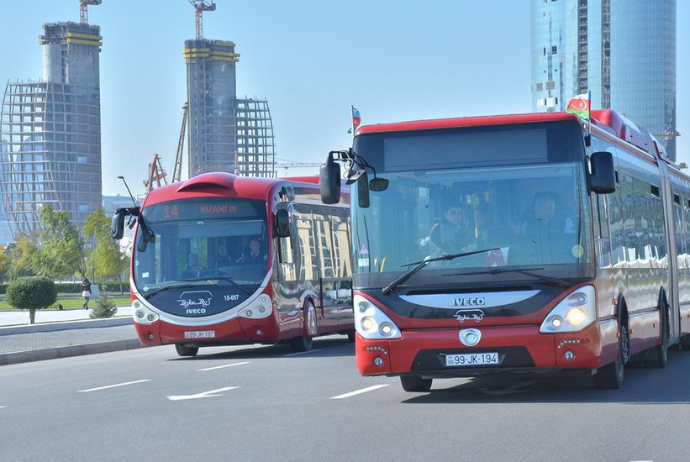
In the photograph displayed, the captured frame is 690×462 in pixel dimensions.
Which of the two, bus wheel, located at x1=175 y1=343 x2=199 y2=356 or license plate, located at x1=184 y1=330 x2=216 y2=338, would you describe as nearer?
license plate, located at x1=184 y1=330 x2=216 y2=338

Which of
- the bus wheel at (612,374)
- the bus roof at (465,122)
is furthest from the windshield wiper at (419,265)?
the bus wheel at (612,374)

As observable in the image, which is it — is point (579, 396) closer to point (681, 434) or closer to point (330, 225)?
point (681, 434)

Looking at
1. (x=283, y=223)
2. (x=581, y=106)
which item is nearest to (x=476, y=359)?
(x=581, y=106)

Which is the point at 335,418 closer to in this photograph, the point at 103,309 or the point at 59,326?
the point at 59,326

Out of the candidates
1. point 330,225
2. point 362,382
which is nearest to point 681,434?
point 362,382

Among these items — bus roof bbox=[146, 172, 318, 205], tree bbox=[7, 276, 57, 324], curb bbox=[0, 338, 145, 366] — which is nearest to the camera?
bus roof bbox=[146, 172, 318, 205]

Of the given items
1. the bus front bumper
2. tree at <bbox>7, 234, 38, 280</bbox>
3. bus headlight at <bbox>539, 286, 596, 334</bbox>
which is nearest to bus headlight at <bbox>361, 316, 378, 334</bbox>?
the bus front bumper

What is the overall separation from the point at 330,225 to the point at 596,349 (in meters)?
13.7

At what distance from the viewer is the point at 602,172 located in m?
11.8

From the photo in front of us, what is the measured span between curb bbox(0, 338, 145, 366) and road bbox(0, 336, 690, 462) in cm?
648

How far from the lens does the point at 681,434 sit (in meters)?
9.48

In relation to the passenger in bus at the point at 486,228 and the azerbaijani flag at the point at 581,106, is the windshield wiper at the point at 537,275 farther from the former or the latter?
the azerbaijani flag at the point at 581,106

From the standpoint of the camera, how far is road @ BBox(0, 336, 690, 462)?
8.88 m

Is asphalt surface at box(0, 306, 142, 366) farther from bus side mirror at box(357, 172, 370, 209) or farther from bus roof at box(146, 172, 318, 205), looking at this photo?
bus side mirror at box(357, 172, 370, 209)
